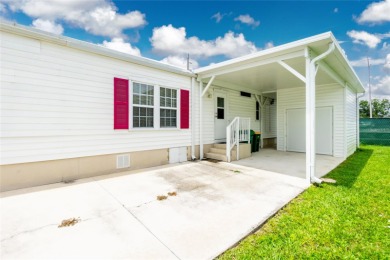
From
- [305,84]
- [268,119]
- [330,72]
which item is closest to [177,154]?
[305,84]

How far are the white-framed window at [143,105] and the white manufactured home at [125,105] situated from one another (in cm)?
3

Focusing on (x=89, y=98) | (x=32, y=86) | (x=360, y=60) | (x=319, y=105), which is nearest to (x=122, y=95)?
(x=89, y=98)

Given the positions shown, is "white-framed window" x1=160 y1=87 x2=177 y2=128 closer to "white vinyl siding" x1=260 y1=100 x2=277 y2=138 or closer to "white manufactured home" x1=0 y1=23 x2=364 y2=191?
"white manufactured home" x1=0 y1=23 x2=364 y2=191

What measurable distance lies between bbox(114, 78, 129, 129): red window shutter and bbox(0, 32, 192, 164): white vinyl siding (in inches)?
5.0

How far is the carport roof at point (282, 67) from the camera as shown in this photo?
4.39 m

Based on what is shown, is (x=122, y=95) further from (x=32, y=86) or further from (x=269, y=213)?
(x=269, y=213)

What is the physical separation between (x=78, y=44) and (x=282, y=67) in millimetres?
5541

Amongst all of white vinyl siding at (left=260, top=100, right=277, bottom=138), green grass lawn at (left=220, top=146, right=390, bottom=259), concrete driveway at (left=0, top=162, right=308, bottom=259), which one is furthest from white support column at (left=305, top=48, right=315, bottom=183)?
white vinyl siding at (left=260, top=100, right=277, bottom=138)

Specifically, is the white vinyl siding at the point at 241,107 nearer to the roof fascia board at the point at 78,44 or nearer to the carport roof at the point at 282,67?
the carport roof at the point at 282,67

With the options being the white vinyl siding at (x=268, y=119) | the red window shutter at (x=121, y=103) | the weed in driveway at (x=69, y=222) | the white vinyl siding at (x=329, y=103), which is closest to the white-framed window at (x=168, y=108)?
the red window shutter at (x=121, y=103)

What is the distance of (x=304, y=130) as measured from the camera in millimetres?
8500

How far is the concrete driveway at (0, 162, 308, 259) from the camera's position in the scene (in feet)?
6.61

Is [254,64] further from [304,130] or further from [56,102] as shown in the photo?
[56,102]

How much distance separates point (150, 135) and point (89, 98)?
1.95m
